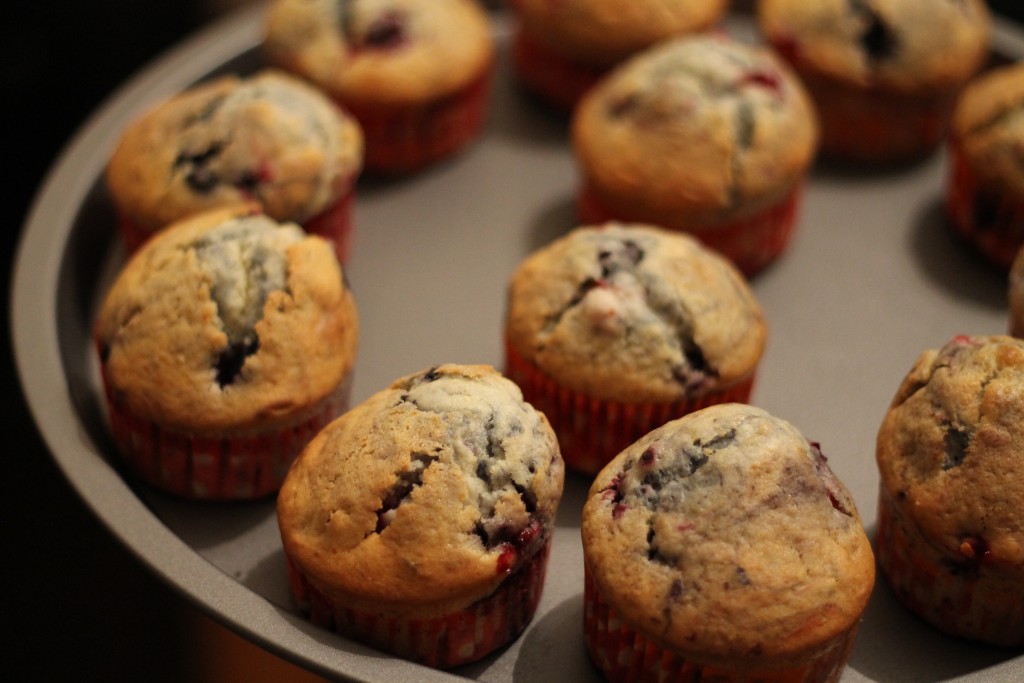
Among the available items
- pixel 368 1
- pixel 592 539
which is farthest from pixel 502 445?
pixel 368 1

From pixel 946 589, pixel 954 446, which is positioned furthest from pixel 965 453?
pixel 946 589

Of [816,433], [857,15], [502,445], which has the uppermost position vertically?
[857,15]

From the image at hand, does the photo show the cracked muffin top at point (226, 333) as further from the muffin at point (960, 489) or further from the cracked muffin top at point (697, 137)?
the muffin at point (960, 489)

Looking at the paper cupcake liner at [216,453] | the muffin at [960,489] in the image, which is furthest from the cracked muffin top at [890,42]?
the paper cupcake liner at [216,453]

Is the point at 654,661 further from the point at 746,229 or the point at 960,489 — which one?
the point at 746,229

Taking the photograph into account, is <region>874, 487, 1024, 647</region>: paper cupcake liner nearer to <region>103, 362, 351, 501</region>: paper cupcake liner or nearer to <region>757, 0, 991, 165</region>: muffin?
<region>103, 362, 351, 501</region>: paper cupcake liner

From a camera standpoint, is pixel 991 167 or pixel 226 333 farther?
pixel 991 167

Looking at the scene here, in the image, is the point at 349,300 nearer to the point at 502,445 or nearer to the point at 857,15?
the point at 502,445
